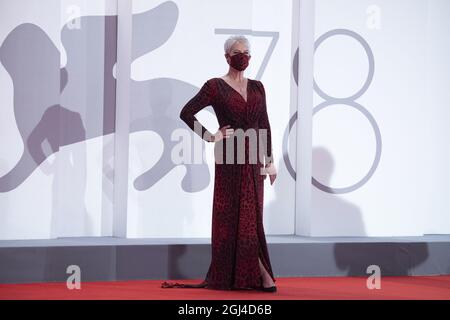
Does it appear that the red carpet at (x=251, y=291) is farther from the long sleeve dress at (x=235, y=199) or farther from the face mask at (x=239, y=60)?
the face mask at (x=239, y=60)

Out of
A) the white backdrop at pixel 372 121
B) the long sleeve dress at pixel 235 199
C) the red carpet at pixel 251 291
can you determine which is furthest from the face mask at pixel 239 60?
the white backdrop at pixel 372 121

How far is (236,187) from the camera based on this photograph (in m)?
4.97

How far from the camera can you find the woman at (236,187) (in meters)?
4.91

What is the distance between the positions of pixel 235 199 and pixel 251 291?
0.58 meters

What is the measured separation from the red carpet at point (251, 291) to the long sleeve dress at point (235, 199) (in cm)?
13

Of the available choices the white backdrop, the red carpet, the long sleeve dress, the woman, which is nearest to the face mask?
the woman

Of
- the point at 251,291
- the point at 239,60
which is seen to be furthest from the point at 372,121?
the point at 251,291

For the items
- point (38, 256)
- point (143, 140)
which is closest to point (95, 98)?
point (143, 140)

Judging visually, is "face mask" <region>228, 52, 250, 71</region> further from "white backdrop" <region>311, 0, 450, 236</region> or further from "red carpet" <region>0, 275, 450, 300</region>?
"white backdrop" <region>311, 0, 450, 236</region>

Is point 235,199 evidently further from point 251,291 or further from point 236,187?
point 251,291

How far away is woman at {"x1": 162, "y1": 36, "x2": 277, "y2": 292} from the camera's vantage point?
4.91 m

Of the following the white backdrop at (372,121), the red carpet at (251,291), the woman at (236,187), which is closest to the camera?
the red carpet at (251,291)

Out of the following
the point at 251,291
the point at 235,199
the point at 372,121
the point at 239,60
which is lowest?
the point at 251,291

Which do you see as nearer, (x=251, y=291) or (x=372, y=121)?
(x=251, y=291)
